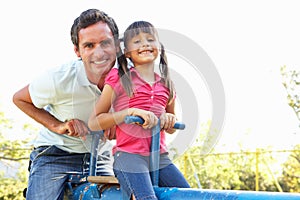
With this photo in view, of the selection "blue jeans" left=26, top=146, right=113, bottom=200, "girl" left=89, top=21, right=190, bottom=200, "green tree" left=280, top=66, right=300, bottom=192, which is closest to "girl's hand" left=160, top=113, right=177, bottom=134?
"girl" left=89, top=21, right=190, bottom=200

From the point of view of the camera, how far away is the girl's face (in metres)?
2.37

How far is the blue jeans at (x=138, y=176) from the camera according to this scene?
2217mm

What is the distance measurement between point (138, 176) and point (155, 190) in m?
0.10

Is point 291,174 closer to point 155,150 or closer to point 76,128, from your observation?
point 76,128

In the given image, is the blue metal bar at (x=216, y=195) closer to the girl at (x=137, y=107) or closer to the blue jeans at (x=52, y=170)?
the girl at (x=137, y=107)

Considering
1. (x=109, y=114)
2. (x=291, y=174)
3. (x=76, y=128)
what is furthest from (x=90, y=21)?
(x=291, y=174)

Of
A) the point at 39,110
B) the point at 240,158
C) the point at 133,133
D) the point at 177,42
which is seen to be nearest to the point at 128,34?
the point at 177,42

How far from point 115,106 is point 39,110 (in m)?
0.78

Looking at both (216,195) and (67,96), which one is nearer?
(216,195)

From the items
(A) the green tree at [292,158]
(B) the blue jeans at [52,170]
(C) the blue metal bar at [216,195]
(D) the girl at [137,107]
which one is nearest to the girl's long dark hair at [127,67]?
(D) the girl at [137,107]

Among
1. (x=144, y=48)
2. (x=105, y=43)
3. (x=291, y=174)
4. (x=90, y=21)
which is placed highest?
(x=90, y=21)

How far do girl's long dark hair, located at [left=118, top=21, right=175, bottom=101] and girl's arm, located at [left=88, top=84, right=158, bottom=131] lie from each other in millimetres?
74

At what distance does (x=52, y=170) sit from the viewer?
297cm

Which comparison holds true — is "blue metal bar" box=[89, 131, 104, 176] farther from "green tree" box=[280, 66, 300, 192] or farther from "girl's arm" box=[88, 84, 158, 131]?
"green tree" box=[280, 66, 300, 192]
